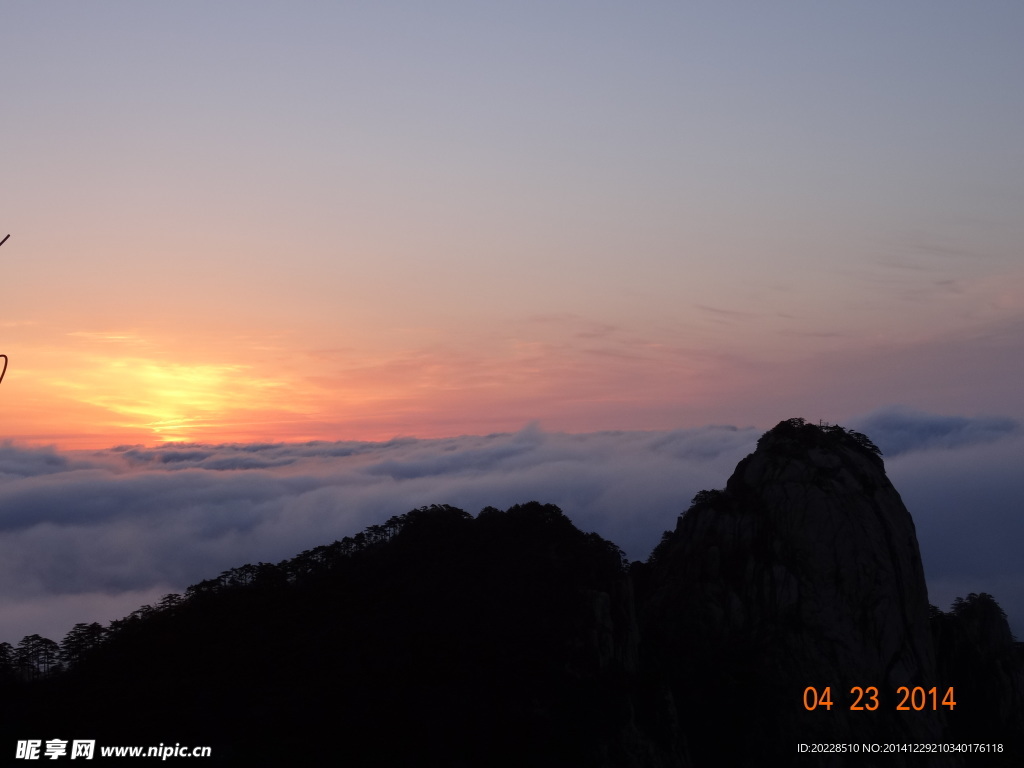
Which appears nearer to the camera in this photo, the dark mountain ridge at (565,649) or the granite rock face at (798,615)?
the dark mountain ridge at (565,649)

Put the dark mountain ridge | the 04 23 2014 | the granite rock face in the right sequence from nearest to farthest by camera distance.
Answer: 1. the dark mountain ridge
2. the 04 23 2014
3. the granite rock face

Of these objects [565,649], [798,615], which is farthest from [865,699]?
[565,649]

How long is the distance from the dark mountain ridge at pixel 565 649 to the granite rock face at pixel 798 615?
0.68ft

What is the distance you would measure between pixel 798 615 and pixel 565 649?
25.6m

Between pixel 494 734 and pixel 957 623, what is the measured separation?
61.4 metres

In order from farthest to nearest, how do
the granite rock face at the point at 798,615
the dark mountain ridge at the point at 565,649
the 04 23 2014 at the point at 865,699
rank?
the granite rock face at the point at 798,615 → the 04 23 2014 at the point at 865,699 → the dark mountain ridge at the point at 565,649

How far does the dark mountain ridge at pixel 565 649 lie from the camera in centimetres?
6938

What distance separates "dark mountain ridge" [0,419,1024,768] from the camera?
6938 cm

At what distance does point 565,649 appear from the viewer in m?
78.3

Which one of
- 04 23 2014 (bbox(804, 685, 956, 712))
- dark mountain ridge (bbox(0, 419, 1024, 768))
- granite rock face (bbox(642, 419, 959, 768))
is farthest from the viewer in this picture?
granite rock face (bbox(642, 419, 959, 768))

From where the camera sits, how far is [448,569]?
8575 centimetres

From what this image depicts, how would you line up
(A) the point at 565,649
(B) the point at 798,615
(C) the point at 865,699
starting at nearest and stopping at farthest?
1. (A) the point at 565,649
2. (C) the point at 865,699
3. (B) the point at 798,615

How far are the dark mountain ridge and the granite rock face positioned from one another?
0.21m

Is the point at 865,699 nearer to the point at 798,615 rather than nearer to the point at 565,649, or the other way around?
the point at 798,615
